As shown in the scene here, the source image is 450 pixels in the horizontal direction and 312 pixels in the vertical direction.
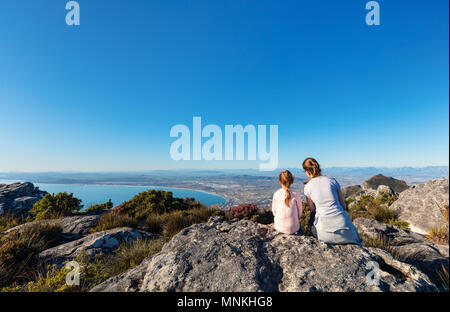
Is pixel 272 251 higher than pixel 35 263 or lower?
higher

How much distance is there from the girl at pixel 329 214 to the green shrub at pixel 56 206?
11728mm

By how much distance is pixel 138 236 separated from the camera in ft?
18.0

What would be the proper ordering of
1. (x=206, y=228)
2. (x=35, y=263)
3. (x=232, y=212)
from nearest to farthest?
(x=206, y=228) < (x=35, y=263) < (x=232, y=212)

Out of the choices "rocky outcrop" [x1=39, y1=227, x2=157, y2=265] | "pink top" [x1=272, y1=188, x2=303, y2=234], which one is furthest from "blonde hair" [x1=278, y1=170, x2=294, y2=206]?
"rocky outcrop" [x1=39, y1=227, x2=157, y2=265]

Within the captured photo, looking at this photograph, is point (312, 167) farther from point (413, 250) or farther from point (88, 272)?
point (88, 272)

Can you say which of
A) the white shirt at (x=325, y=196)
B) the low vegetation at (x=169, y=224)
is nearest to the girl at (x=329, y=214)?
the white shirt at (x=325, y=196)

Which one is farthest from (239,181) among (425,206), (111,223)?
(111,223)

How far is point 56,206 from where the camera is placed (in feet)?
29.7

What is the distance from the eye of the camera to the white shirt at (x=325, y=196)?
3.16m

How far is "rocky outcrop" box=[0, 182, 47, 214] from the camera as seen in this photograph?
10586 mm

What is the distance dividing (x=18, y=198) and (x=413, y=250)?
834 inches
